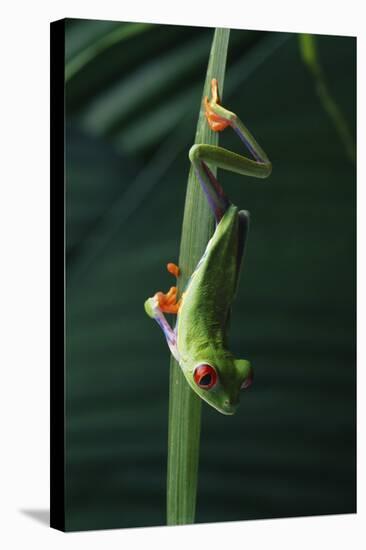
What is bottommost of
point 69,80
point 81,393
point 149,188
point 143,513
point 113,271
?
point 143,513

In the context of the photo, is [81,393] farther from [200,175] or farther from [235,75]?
[235,75]

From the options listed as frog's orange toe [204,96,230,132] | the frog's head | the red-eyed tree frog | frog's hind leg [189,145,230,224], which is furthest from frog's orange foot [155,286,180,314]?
frog's orange toe [204,96,230,132]

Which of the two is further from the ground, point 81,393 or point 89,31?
point 89,31

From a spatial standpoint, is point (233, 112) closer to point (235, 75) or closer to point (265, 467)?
point (235, 75)

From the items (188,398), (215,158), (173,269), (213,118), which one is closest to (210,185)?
(215,158)

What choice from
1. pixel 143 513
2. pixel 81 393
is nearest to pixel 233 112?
pixel 81 393

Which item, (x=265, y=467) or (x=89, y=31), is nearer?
(x=89, y=31)

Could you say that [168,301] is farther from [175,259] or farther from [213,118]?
[213,118]
